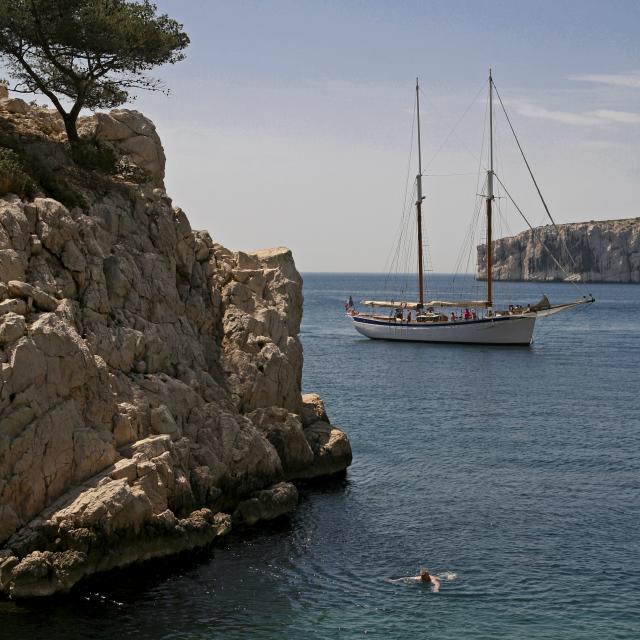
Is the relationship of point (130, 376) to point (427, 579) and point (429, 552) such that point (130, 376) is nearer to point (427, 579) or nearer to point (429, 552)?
point (429, 552)

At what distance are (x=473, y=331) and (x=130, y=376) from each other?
7254cm

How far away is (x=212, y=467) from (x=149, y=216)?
11541 mm

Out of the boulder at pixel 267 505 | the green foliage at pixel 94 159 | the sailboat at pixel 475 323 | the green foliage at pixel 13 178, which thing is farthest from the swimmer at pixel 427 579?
the sailboat at pixel 475 323

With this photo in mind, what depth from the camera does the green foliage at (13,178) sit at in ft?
112

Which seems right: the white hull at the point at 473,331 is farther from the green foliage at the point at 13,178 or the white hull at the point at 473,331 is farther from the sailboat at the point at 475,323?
the green foliage at the point at 13,178

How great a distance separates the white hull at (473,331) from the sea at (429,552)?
1629 inches

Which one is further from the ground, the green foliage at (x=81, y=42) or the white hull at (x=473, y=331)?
the green foliage at (x=81, y=42)

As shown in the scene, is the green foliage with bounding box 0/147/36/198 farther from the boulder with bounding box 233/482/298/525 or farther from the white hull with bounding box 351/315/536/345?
the white hull with bounding box 351/315/536/345

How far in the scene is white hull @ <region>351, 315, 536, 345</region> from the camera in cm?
10094

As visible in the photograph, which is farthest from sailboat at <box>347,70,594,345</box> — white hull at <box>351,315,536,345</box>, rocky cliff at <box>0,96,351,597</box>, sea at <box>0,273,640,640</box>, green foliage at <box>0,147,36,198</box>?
green foliage at <box>0,147,36,198</box>

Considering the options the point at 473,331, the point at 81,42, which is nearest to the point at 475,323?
the point at 473,331

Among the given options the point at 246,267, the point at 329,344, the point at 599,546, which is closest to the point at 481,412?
the point at 246,267

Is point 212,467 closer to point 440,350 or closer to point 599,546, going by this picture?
point 599,546

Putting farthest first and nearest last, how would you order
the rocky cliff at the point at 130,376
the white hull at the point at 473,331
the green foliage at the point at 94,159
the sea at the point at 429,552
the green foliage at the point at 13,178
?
1. the white hull at the point at 473,331
2. the green foliage at the point at 94,159
3. the green foliage at the point at 13,178
4. the rocky cliff at the point at 130,376
5. the sea at the point at 429,552
